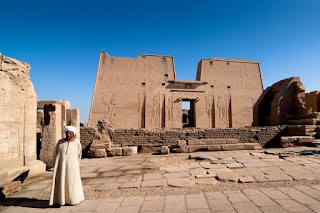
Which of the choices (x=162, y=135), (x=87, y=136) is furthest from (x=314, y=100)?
(x=87, y=136)

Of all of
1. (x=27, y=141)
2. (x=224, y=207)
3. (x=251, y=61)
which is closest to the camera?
(x=224, y=207)

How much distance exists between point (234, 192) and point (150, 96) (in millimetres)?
12283

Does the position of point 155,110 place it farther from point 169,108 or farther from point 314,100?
point 314,100

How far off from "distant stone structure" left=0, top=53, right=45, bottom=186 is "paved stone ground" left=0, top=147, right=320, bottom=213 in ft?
1.45

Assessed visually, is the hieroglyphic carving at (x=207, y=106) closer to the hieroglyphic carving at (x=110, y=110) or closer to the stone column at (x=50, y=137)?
the hieroglyphic carving at (x=110, y=110)

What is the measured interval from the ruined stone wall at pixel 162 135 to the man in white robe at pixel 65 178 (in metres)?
5.73

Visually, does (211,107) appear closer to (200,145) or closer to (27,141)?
(200,145)

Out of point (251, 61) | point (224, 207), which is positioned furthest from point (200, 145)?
point (251, 61)

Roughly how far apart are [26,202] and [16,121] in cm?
202

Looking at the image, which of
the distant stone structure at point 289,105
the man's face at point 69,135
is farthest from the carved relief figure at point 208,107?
the man's face at point 69,135

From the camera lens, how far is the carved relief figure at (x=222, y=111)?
1619 cm

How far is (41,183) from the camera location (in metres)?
4.09

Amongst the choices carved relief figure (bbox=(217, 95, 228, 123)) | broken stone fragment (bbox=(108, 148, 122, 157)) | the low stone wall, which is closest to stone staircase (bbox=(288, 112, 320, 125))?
the low stone wall

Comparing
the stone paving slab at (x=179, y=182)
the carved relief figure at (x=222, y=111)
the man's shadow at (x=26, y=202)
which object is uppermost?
the carved relief figure at (x=222, y=111)
